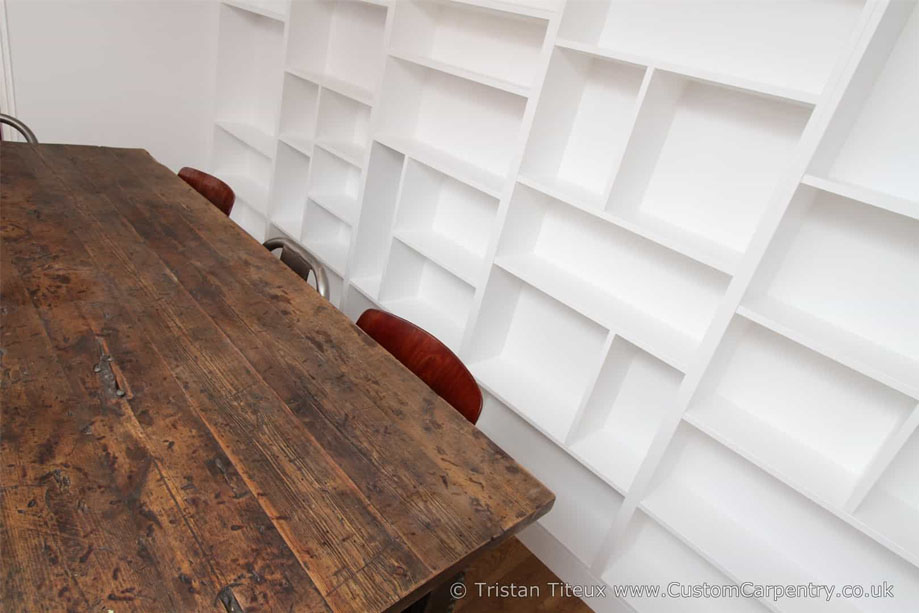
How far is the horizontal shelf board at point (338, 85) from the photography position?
241cm

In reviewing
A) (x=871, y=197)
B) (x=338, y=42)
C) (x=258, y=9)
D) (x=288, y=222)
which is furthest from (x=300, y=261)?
(x=258, y=9)

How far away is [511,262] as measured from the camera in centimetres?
197

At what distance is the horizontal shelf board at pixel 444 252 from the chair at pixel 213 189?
70cm

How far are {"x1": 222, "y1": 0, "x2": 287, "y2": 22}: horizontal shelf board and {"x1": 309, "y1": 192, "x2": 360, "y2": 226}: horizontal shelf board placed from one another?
0.90 m

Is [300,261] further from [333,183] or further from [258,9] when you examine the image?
[258,9]

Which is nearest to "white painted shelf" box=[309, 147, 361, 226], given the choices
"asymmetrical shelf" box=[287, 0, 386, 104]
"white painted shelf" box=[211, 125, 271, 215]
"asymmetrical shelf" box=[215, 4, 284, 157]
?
"asymmetrical shelf" box=[287, 0, 386, 104]

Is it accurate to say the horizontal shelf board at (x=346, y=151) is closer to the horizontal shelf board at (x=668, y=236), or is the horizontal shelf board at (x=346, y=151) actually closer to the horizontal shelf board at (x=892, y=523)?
the horizontal shelf board at (x=668, y=236)

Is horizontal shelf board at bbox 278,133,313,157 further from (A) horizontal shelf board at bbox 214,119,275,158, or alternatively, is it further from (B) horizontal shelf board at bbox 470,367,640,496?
(B) horizontal shelf board at bbox 470,367,640,496

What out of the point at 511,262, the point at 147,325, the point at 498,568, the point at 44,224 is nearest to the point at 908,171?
the point at 511,262

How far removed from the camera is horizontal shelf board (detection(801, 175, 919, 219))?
111 cm

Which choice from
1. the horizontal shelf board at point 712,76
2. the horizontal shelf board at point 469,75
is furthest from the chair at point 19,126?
the horizontal shelf board at point 712,76

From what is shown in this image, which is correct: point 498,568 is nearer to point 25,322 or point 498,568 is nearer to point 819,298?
point 819,298

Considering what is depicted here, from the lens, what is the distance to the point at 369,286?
259 centimetres

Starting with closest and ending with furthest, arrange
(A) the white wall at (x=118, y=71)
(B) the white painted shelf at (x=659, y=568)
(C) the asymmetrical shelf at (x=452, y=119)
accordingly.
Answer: (B) the white painted shelf at (x=659, y=568)
(C) the asymmetrical shelf at (x=452, y=119)
(A) the white wall at (x=118, y=71)
